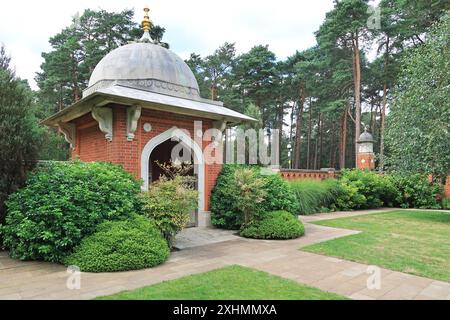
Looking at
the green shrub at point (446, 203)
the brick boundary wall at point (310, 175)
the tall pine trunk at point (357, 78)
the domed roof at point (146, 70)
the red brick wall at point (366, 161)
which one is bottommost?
the green shrub at point (446, 203)

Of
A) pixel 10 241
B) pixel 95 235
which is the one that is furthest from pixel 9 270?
pixel 95 235

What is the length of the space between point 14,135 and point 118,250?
2.98 meters

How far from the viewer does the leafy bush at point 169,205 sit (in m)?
6.00

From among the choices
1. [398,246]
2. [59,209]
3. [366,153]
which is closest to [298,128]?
[366,153]

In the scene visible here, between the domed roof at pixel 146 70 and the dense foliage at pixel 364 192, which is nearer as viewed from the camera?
the domed roof at pixel 146 70

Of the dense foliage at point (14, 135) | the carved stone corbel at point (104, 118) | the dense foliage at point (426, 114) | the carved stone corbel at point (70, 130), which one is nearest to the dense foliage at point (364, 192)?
the dense foliage at point (426, 114)

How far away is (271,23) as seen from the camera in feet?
35.2

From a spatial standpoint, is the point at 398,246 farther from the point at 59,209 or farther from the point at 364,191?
the point at 364,191

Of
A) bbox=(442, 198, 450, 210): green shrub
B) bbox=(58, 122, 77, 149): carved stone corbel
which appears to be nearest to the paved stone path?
bbox=(58, 122, 77, 149): carved stone corbel

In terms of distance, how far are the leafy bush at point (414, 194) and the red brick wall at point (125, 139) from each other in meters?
11.5

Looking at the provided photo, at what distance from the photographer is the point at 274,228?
7.65 meters

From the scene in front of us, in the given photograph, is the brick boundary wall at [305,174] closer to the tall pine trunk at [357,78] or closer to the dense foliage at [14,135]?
the tall pine trunk at [357,78]

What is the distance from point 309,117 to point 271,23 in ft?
88.9

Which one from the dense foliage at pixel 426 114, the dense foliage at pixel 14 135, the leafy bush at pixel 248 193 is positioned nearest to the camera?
the dense foliage at pixel 14 135
